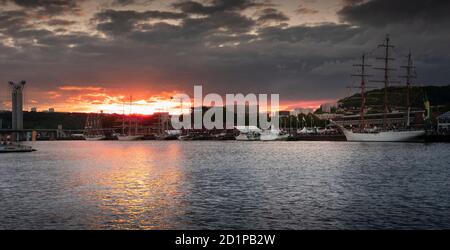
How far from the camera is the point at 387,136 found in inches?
6678

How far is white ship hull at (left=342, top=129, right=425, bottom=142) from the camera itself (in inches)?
6353

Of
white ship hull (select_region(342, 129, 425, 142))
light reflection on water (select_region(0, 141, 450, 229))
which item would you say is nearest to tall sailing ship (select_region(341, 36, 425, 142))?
white ship hull (select_region(342, 129, 425, 142))

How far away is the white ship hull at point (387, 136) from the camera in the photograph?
16138 cm

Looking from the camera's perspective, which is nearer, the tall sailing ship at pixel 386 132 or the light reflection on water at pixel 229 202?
the light reflection on water at pixel 229 202

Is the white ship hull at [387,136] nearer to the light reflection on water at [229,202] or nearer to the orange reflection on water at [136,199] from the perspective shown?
the light reflection on water at [229,202]

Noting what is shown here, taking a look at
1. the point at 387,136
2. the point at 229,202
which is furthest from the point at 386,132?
the point at 229,202

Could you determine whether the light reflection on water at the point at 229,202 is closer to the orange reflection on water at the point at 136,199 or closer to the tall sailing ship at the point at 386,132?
the orange reflection on water at the point at 136,199

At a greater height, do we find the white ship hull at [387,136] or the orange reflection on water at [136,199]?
the white ship hull at [387,136]

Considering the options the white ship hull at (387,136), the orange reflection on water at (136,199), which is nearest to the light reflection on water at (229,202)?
the orange reflection on water at (136,199)

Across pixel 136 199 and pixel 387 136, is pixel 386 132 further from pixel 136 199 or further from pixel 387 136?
pixel 136 199

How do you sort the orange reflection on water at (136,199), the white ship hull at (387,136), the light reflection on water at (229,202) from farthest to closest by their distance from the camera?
the white ship hull at (387,136) < the orange reflection on water at (136,199) < the light reflection on water at (229,202)

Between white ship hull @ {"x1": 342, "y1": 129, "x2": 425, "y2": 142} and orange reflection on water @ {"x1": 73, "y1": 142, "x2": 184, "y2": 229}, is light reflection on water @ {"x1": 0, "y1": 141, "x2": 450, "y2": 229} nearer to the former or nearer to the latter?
orange reflection on water @ {"x1": 73, "y1": 142, "x2": 184, "y2": 229}

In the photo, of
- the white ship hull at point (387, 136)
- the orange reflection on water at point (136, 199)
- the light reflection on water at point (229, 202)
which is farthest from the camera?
the white ship hull at point (387, 136)
